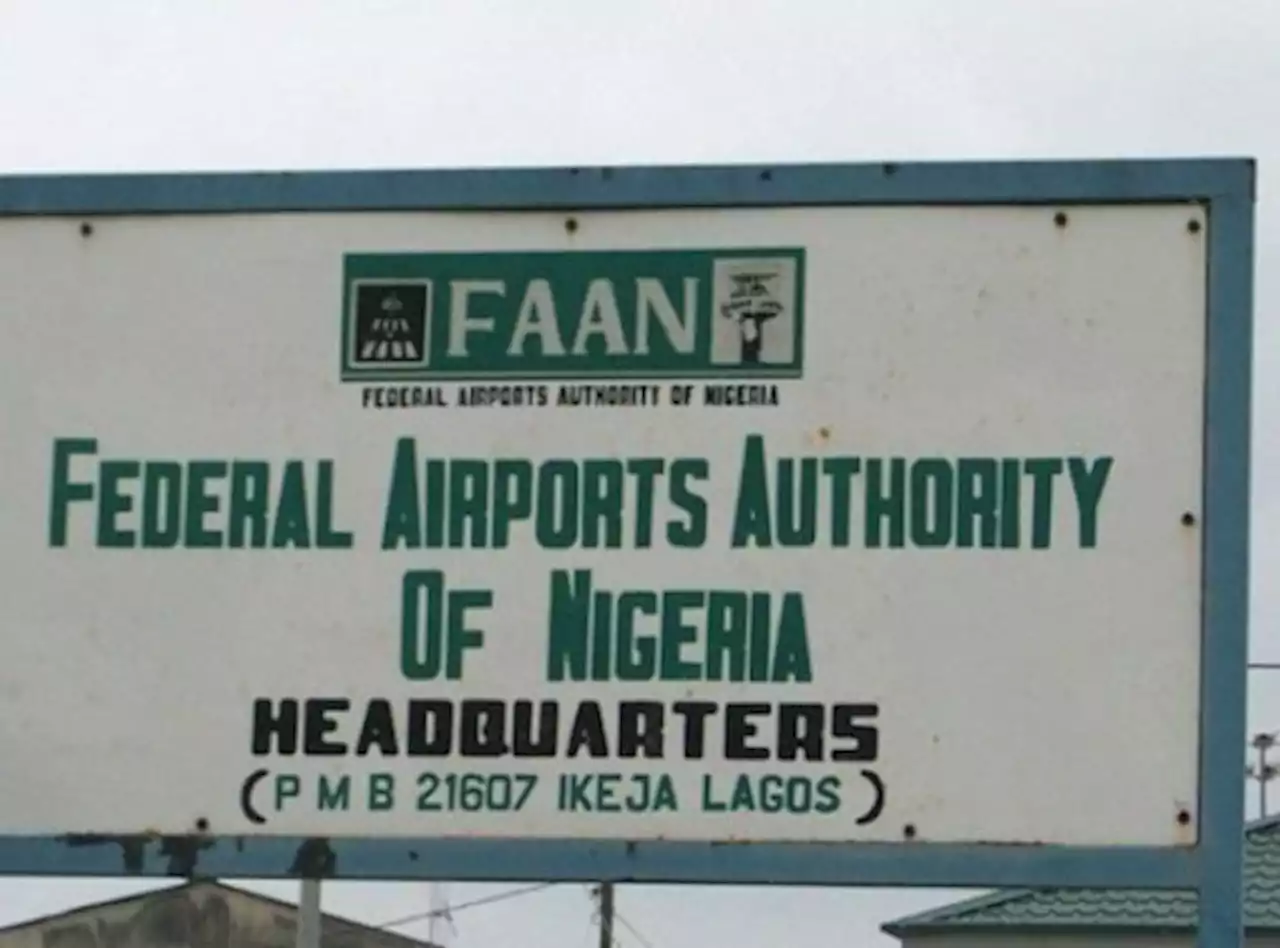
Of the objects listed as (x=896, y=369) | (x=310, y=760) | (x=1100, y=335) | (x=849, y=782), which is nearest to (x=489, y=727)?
(x=310, y=760)

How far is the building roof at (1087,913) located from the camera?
2073cm

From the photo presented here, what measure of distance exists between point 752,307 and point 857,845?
3.87 ft

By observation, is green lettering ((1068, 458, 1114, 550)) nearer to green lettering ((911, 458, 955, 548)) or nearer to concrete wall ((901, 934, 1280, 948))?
green lettering ((911, 458, 955, 548))

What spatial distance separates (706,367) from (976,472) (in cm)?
62

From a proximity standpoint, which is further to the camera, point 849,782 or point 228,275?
point 228,275

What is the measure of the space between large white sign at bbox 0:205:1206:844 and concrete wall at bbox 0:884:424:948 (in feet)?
117

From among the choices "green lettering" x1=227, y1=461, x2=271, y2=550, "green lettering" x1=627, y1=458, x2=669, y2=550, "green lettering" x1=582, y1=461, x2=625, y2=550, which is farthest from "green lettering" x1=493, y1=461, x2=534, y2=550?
"green lettering" x1=227, y1=461, x2=271, y2=550

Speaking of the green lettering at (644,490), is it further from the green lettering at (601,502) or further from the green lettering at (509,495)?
the green lettering at (509,495)

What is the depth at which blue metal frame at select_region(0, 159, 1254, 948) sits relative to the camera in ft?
19.1

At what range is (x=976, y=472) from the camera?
19.8ft

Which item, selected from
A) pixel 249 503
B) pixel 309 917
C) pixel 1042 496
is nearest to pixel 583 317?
pixel 249 503

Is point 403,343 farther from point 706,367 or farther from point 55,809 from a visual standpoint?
point 55,809

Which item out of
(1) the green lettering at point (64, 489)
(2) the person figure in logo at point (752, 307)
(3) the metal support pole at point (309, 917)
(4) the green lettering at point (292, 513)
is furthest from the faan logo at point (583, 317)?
(3) the metal support pole at point (309, 917)

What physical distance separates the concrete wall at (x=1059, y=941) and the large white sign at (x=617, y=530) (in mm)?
14865
